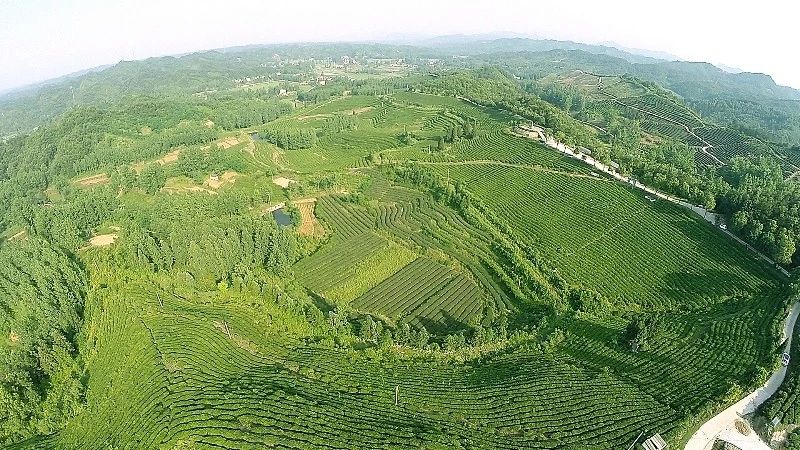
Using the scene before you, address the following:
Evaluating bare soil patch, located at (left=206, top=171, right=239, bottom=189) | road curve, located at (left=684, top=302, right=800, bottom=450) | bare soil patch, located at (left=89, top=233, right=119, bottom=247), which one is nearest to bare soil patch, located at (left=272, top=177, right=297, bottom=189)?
bare soil patch, located at (left=206, top=171, right=239, bottom=189)

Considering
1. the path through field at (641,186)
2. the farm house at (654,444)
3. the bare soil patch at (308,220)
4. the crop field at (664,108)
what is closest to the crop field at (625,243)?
the path through field at (641,186)

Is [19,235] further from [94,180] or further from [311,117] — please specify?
[311,117]

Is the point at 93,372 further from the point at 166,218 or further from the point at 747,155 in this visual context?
the point at 747,155

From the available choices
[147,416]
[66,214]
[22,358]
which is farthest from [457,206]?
[66,214]

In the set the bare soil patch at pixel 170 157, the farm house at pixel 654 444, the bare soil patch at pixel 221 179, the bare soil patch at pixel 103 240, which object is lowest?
the farm house at pixel 654 444

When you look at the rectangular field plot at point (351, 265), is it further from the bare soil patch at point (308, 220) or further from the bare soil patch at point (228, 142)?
the bare soil patch at point (228, 142)

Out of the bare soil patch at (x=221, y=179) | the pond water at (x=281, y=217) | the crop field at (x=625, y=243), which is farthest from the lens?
the bare soil patch at (x=221, y=179)
